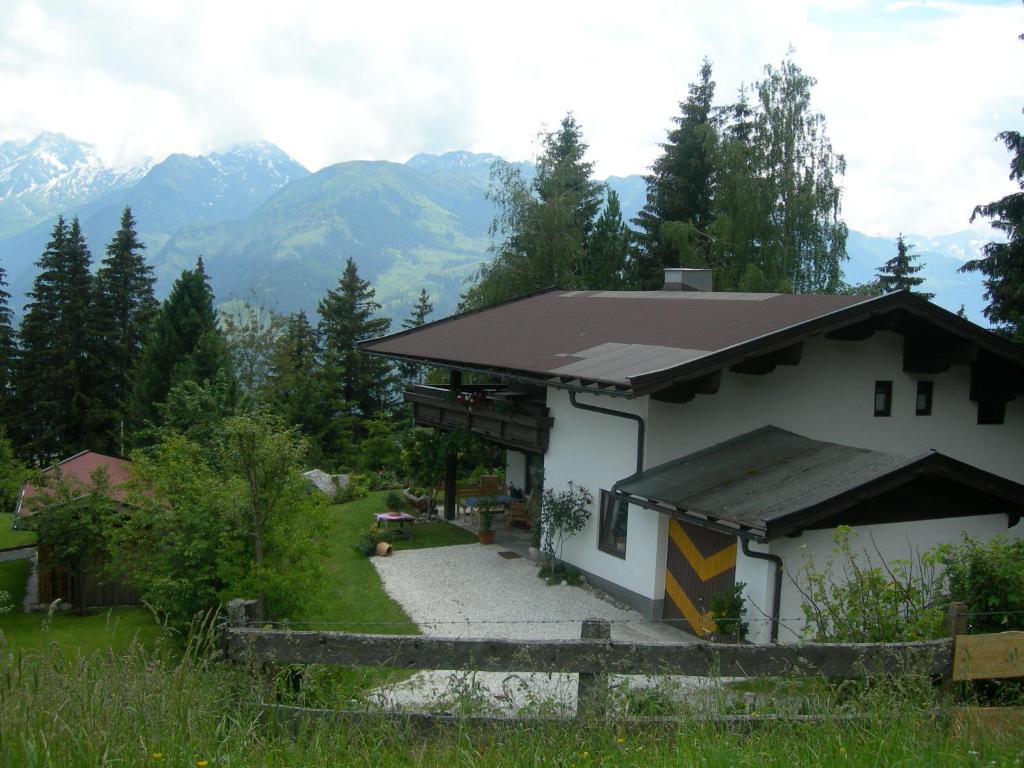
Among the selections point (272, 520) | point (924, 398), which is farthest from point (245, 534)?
point (924, 398)

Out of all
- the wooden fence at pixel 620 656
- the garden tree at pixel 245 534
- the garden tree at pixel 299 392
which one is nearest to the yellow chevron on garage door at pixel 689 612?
the garden tree at pixel 245 534

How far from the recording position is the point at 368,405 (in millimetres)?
49875

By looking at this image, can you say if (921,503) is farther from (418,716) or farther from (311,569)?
(418,716)

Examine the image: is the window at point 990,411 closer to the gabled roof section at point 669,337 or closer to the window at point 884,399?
the gabled roof section at point 669,337

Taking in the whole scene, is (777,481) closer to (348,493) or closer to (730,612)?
(730,612)

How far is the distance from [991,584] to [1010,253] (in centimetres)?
2092

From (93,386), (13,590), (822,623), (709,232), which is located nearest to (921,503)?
(822,623)

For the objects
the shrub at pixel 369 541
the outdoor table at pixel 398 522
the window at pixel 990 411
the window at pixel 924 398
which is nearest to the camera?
the window at pixel 924 398

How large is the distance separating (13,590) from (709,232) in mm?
29206

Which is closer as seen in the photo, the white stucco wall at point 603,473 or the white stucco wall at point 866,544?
the white stucco wall at point 866,544

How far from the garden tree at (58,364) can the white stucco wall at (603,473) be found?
118 feet

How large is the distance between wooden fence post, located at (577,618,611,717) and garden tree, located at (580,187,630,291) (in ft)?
A: 108

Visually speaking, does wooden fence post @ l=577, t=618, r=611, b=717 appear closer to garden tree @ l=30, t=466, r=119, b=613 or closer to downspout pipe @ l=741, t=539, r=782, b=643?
downspout pipe @ l=741, t=539, r=782, b=643

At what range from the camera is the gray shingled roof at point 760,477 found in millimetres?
11594
